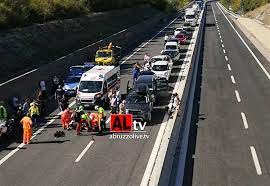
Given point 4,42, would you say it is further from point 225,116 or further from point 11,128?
point 225,116

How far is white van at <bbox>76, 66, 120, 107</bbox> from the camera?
94.9ft

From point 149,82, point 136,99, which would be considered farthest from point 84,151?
point 149,82

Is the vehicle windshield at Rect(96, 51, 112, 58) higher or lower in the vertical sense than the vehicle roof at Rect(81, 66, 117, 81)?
lower

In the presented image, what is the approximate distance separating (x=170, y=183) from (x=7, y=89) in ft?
50.4

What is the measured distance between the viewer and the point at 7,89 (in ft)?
92.1

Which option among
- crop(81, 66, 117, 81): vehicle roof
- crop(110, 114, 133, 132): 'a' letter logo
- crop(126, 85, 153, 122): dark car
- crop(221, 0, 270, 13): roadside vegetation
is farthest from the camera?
crop(221, 0, 270, 13): roadside vegetation

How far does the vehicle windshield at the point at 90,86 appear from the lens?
29500 millimetres

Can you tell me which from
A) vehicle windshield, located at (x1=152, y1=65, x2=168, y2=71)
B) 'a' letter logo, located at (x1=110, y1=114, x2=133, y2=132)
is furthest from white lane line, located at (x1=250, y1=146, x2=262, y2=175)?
vehicle windshield, located at (x1=152, y1=65, x2=168, y2=71)

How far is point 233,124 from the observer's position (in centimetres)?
2492

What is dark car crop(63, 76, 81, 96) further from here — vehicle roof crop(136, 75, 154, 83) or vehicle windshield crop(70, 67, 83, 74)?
vehicle roof crop(136, 75, 154, 83)

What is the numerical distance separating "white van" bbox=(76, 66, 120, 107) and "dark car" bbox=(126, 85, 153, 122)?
105 inches

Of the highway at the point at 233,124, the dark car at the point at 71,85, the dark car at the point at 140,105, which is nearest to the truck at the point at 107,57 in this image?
the highway at the point at 233,124

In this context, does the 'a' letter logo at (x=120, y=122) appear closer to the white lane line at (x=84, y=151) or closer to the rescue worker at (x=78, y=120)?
the white lane line at (x=84, y=151)

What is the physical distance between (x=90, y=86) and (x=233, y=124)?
31.7 feet
